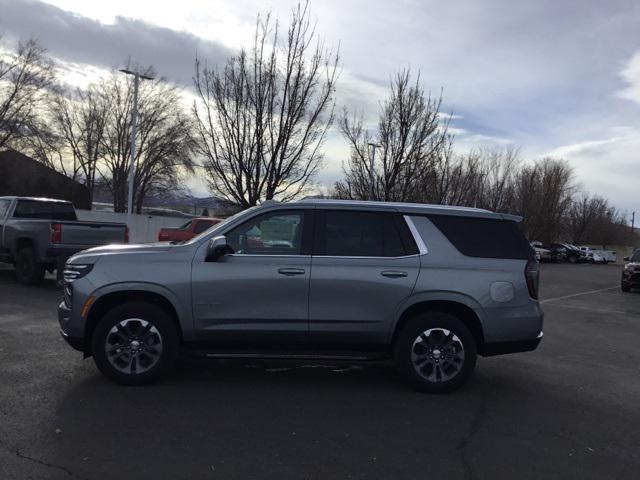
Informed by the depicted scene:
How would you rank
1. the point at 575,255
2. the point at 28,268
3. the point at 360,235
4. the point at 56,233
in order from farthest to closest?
the point at 575,255, the point at 28,268, the point at 56,233, the point at 360,235

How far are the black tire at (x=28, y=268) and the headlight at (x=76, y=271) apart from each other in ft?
23.5

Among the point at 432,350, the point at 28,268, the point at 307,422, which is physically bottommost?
the point at 307,422

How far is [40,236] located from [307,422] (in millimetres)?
9064

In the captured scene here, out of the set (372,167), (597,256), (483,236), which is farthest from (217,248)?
(597,256)

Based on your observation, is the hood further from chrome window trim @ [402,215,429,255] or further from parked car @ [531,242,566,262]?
parked car @ [531,242,566,262]

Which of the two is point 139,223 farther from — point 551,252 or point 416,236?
point 551,252

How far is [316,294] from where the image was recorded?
538 centimetres

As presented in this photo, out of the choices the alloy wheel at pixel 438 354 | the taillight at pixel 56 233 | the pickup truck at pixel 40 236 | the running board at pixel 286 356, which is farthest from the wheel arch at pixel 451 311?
the taillight at pixel 56 233

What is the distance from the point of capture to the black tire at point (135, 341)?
532cm

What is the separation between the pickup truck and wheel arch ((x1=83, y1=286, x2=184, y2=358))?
5.92 m

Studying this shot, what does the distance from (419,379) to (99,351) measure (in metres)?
3.04

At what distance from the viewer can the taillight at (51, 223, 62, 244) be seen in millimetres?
11227

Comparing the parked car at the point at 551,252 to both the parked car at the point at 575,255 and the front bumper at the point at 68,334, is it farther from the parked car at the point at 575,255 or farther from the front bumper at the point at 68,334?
the front bumper at the point at 68,334

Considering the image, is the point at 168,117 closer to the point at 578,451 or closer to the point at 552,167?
the point at 552,167
